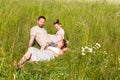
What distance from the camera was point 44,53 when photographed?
4.57m

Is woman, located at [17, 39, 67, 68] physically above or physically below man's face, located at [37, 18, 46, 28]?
below

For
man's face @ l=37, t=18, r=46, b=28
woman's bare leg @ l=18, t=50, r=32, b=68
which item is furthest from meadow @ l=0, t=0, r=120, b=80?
man's face @ l=37, t=18, r=46, b=28

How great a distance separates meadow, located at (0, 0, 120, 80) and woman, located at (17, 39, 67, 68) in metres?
0.11

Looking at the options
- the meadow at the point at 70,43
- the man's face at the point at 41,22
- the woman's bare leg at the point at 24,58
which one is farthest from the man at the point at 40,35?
the woman's bare leg at the point at 24,58

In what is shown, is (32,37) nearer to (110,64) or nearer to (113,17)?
(110,64)

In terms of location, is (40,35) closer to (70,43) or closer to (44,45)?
(44,45)

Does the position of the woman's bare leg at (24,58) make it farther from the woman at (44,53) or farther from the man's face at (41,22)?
the man's face at (41,22)

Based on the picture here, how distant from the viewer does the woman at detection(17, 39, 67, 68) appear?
433 centimetres

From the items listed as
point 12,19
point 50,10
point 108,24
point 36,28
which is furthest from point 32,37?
point 50,10

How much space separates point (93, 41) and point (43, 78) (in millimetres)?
1662

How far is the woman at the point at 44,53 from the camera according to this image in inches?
170

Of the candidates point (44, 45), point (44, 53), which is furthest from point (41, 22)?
point (44, 53)

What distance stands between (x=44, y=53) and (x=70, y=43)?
2.25 feet

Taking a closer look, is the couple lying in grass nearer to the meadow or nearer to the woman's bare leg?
the woman's bare leg
